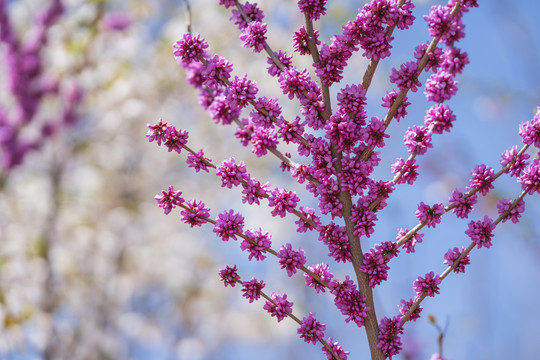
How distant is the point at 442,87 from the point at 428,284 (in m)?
0.60

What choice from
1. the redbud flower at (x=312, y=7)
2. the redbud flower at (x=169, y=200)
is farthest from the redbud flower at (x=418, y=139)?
the redbud flower at (x=169, y=200)

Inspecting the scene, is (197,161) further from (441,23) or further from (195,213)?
(441,23)

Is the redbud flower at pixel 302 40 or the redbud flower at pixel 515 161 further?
the redbud flower at pixel 302 40

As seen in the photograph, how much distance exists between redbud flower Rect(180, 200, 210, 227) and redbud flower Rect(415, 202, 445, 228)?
2.14 feet

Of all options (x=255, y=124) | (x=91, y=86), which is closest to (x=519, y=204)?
(x=255, y=124)

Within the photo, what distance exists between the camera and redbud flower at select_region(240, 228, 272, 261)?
163 cm

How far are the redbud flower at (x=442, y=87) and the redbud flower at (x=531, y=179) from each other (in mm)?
319

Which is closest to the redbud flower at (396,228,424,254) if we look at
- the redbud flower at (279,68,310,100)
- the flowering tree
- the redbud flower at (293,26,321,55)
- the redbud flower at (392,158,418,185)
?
the flowering tree

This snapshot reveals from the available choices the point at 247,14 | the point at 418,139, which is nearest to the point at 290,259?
the point at 418,139

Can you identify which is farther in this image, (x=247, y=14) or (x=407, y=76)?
(x=247, y=14)

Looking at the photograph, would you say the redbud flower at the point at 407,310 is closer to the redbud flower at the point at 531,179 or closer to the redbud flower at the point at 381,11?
the redbud flower at the point at 531,179

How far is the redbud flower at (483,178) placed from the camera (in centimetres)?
162

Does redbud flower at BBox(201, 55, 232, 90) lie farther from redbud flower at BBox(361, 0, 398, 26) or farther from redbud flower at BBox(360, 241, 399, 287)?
redbud flower at BBox(360, 241, 399, 287)

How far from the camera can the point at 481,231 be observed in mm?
→ 1636
